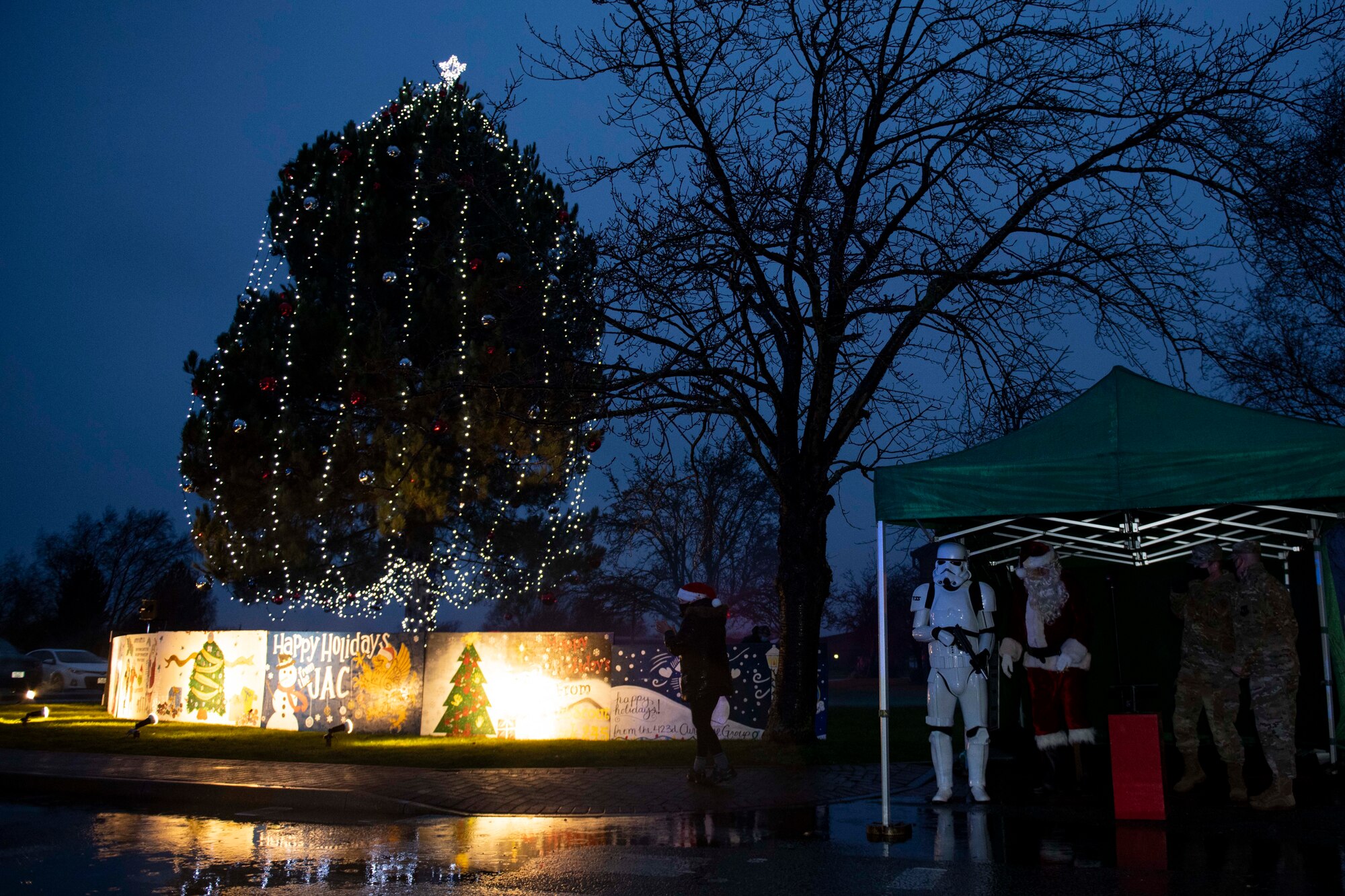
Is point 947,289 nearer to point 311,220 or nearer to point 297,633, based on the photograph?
point 297,633

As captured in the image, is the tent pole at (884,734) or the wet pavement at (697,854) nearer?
the wet pavement at (697,854)

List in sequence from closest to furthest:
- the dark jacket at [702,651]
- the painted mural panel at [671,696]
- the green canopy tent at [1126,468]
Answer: the green canopy tent at [1126,468] < the dark jacket at [702,651] < the painted mural panel at [671,696]

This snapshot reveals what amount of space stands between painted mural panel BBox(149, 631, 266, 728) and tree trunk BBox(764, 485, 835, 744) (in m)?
9.84

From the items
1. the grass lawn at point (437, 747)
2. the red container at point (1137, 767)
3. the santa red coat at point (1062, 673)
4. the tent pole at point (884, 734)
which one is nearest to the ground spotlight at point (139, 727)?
the grass lawn at point (437, 747)

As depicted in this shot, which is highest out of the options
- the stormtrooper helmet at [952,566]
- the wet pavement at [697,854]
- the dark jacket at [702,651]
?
the stormtrooper helmet at [952,566]

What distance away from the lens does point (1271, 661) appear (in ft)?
26.8

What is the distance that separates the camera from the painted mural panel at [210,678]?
18.1 meters

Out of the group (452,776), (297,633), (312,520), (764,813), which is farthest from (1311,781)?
(312,520)

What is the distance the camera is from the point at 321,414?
22.3 meters

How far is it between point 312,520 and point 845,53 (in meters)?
15.1

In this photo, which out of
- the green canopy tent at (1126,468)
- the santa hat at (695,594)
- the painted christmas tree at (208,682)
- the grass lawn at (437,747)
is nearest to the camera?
the green canopy tent at (1126,468)

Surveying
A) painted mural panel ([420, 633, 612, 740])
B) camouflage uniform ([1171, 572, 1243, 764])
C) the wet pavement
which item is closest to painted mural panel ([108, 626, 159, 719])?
painted mural panel ([420, 633, 612, 740])

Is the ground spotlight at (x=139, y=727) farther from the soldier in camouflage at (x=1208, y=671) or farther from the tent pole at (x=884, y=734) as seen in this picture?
the soldier in camouflage at (x=1208, y=671)

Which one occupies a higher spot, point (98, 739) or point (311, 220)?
point (311, 220)
